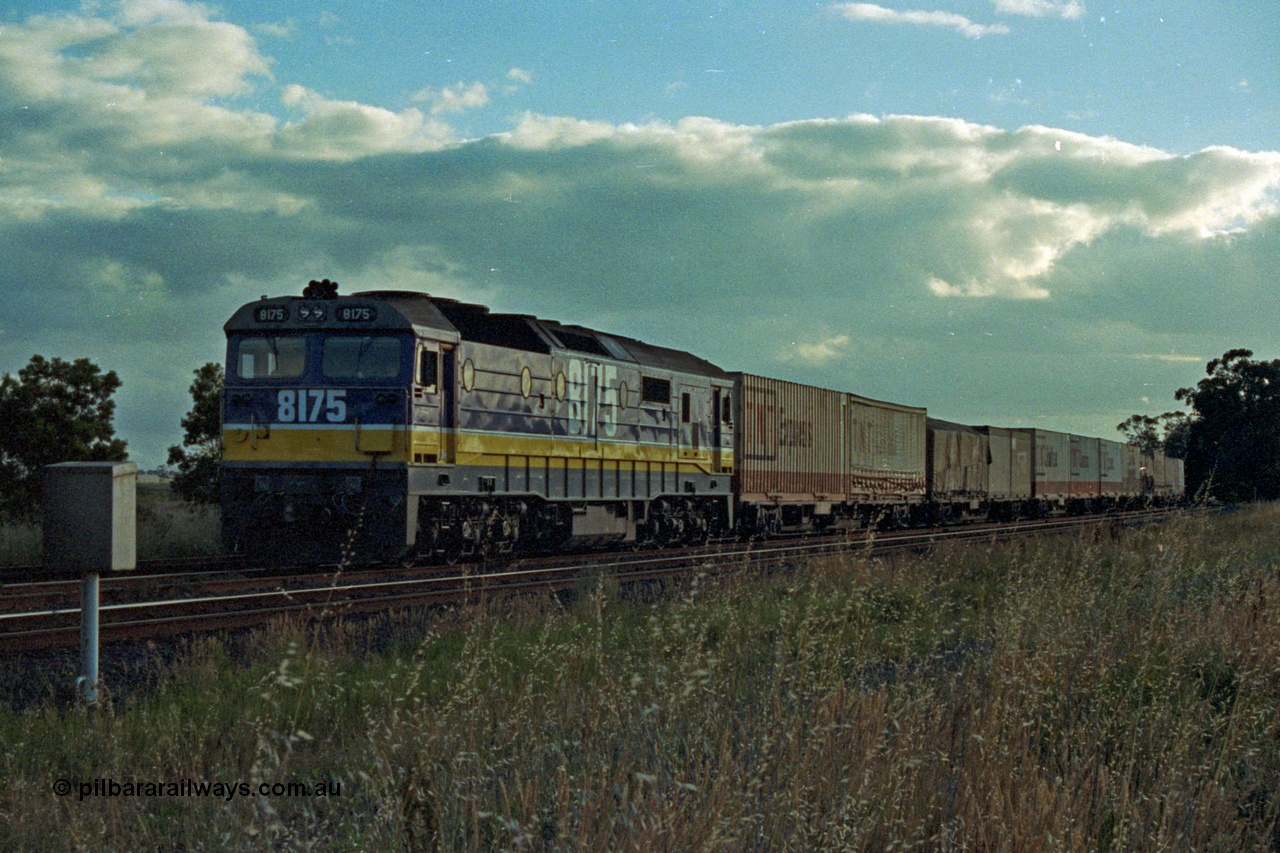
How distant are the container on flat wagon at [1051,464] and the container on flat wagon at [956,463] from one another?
471cm

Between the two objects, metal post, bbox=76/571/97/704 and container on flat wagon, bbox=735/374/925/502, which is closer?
metal post, bbox=76/571/97/704

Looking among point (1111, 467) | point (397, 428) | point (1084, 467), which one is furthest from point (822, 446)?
point (1111, 467)

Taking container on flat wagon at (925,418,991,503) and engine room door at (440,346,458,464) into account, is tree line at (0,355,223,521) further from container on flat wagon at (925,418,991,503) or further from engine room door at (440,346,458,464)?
container on flat wagon at (925,418,991,503)

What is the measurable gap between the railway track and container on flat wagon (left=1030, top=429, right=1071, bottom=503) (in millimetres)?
27375

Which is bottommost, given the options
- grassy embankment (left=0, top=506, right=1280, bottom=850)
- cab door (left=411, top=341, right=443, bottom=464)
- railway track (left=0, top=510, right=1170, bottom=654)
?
railway track (left=0, top=510, right=1170, bottom=654)

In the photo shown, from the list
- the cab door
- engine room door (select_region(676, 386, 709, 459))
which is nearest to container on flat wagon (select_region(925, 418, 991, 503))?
engine room door (select_region(676, 386, 709, 459))

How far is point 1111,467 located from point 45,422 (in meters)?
46.0

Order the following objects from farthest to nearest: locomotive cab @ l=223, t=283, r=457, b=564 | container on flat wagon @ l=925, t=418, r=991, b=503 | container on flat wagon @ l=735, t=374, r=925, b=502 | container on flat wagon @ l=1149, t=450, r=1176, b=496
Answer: container on flat wagon @ l=1149, t=450, r=1176, b=496, container on flat wagon @ l=925, t=418, r=991, b=503, container on flat wagon @ l=735, t=374, r=925, b=502, locomotive cab @ l=223, t=283, r=457, b=564

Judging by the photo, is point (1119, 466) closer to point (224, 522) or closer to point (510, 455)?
point (510, 455)

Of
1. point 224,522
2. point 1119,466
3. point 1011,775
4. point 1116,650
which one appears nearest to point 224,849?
point 1011,775

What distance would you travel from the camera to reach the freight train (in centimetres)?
1541

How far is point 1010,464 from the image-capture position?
132 ft

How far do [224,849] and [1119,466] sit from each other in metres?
56.3

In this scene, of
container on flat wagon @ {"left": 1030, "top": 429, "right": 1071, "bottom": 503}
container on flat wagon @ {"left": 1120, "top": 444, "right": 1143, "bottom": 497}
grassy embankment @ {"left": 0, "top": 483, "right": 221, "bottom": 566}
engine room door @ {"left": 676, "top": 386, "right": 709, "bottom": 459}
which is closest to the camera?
grassy embankment @ {"left": 0, "top": 483, "right": 221, "bottom": 566}
